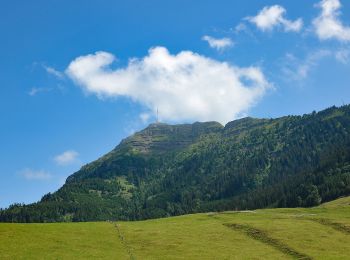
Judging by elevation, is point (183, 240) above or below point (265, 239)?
above

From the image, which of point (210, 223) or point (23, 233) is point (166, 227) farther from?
point (23, 233)

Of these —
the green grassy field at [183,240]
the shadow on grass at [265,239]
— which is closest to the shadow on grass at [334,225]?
the green grassy field at [183,240]

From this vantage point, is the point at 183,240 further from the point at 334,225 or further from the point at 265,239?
the point at 334,225

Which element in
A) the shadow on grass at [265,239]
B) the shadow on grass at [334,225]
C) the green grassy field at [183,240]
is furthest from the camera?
the shadow on grass at [334,225]

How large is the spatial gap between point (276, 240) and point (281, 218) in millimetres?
28059

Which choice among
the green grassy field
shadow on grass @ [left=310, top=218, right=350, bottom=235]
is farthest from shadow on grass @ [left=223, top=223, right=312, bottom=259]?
shadow on grass @ [left=310, top=218, right=350, bottom=235]

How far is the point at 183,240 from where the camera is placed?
7456 centimetres

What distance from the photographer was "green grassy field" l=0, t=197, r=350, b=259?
63.6 meters

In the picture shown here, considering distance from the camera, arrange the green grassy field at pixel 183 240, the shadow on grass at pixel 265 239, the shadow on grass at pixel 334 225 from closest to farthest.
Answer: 1. the green grassy field at pixel 183 240
2. the shadow on grass at pixel 265 239
3. the shadow on grass at pixel 334 225

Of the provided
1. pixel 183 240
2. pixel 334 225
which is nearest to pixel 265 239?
pixel 183 240

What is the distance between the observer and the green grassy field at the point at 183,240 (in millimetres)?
63625

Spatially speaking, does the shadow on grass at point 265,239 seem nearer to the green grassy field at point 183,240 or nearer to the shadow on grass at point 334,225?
the green grassy field at point 183,240

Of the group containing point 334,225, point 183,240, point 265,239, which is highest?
point 183,240

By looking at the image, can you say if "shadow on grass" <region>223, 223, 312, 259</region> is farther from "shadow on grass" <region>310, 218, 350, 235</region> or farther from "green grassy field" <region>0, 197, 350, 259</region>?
Result: "shadow on grass" <region>310, 218, 350, 235</region>
